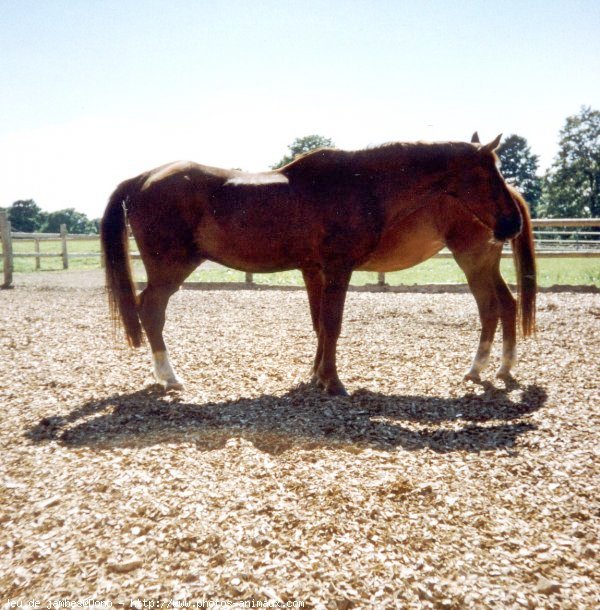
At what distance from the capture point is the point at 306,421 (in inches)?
139

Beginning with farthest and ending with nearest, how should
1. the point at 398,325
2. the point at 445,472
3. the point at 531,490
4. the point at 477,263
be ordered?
1. the point at 398,325
2. the point at 477,263
3. the point at 445,472
4. the point at 531,490

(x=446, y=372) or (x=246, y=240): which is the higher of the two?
(x=246, y=240)

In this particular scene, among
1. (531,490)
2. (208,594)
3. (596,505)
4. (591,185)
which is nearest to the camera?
(208,594)

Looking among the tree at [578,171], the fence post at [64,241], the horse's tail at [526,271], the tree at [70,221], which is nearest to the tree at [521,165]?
the tree at [578,171]

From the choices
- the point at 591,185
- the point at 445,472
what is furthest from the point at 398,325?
the point at 591,185

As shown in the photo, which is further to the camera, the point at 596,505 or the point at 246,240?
the point at 246,240

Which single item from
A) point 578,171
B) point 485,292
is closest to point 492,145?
point 485,292

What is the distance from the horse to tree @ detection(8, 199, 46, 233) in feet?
318

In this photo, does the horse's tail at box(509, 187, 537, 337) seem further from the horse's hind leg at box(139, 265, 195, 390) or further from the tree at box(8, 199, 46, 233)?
the tree at box(8, 199, 46, 233)

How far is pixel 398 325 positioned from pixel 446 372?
2281mm

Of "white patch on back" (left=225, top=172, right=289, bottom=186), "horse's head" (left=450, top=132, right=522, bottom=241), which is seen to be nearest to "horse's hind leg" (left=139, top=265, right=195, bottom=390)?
"white patch on back" (left=225, top=172, right=289, bottom=186)

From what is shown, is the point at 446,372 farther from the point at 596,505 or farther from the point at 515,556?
the point at 515,556

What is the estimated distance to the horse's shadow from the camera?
3.17 meters

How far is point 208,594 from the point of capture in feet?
5.73
